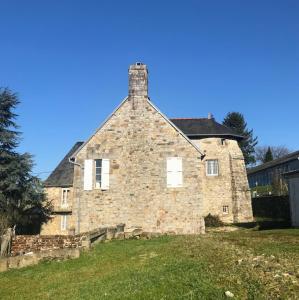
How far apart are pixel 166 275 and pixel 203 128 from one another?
1016 inches

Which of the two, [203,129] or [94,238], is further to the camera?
[203,129]

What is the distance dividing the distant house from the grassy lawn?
3881 centimetres

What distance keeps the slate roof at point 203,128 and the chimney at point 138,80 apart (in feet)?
33.8

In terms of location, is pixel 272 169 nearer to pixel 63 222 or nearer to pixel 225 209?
pixel 225 209

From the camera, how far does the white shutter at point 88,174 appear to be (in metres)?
22.4

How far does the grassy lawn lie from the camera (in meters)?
7.16

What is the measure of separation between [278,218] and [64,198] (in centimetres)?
1752

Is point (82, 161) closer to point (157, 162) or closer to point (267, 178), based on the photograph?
point (157, 162)

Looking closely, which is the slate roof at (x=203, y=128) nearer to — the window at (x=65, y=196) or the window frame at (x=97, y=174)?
the window at (x=65, y=196)

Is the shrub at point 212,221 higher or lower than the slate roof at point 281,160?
lower

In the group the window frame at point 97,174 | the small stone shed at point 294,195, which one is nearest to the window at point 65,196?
the window frame at point 97,174

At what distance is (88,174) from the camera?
22531mm

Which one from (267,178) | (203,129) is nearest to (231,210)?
(203,129)

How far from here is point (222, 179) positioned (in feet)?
106
